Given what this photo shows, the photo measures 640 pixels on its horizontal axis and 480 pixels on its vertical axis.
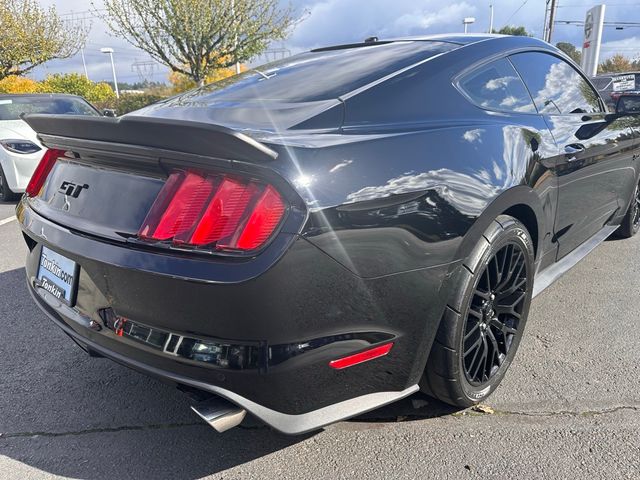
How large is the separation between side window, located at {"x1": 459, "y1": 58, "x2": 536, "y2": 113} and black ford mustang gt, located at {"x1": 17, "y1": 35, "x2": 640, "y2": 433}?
0.05 ft

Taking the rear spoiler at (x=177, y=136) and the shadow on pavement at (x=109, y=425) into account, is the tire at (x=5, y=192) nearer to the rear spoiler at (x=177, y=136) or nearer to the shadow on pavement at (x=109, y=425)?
the shadow on pavement at (x=109, y=425)

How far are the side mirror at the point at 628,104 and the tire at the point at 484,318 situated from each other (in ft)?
6.22

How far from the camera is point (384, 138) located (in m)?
1.77

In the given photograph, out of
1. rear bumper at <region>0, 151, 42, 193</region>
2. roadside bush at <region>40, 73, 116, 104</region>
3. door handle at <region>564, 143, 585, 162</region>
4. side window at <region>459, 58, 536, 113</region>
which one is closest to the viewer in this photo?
side window at <region>459, 58, 536, 113</region>

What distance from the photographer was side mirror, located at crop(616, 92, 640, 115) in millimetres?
3548

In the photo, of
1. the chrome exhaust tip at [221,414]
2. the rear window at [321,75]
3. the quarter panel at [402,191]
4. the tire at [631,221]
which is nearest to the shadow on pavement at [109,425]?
the chrome exhaust tip at [221,414]

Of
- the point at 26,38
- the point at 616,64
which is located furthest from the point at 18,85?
the point at 616,64

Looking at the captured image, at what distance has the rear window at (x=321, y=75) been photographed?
2102 mm

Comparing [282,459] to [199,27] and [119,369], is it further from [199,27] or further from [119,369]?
[199,27]

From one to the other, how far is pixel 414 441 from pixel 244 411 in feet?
2.68

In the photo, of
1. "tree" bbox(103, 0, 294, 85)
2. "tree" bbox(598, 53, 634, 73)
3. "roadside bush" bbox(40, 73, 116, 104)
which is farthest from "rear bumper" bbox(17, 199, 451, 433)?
"tree" bbox(598, 53, 634, 73)

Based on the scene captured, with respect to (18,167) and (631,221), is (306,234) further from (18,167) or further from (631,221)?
(18,167)

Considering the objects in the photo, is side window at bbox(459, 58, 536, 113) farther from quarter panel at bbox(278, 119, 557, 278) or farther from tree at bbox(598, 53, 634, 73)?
tree at bbox(598, 53, 634, 73)

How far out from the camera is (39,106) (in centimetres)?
755
